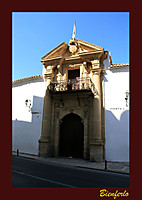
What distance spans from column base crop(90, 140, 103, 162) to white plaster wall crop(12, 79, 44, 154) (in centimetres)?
540

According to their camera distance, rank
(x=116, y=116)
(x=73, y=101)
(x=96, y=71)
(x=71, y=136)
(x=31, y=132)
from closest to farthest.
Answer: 1. (x=116, y=116)
2. (x=96, y=71)
3. (x=73, y=101)
4. (x=71, y=136)
5. (x=31, y=132)

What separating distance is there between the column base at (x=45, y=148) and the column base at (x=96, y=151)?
12.6ft

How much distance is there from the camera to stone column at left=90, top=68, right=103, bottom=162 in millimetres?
11422

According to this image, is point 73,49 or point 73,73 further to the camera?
point 73,73

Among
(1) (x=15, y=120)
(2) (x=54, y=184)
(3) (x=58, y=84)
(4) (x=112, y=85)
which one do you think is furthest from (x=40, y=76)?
(2) (x=54, y=184)

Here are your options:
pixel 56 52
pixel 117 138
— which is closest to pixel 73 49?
pixel 56 52

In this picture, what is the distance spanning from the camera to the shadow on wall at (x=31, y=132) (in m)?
14.5

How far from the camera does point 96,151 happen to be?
11.5 meters

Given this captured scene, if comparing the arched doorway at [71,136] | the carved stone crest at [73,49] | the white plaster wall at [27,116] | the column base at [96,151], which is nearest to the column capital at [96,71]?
the carved stone crest at [73,49]

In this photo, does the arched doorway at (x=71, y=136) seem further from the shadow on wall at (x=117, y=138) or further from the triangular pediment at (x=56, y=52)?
the triangular pediment at (x=56, y=52)

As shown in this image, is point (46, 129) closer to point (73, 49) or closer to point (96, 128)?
point (96, 128)

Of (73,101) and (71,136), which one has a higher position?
(73,101)

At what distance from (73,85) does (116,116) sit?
453 cm

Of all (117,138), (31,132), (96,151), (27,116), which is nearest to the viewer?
(96,151)
